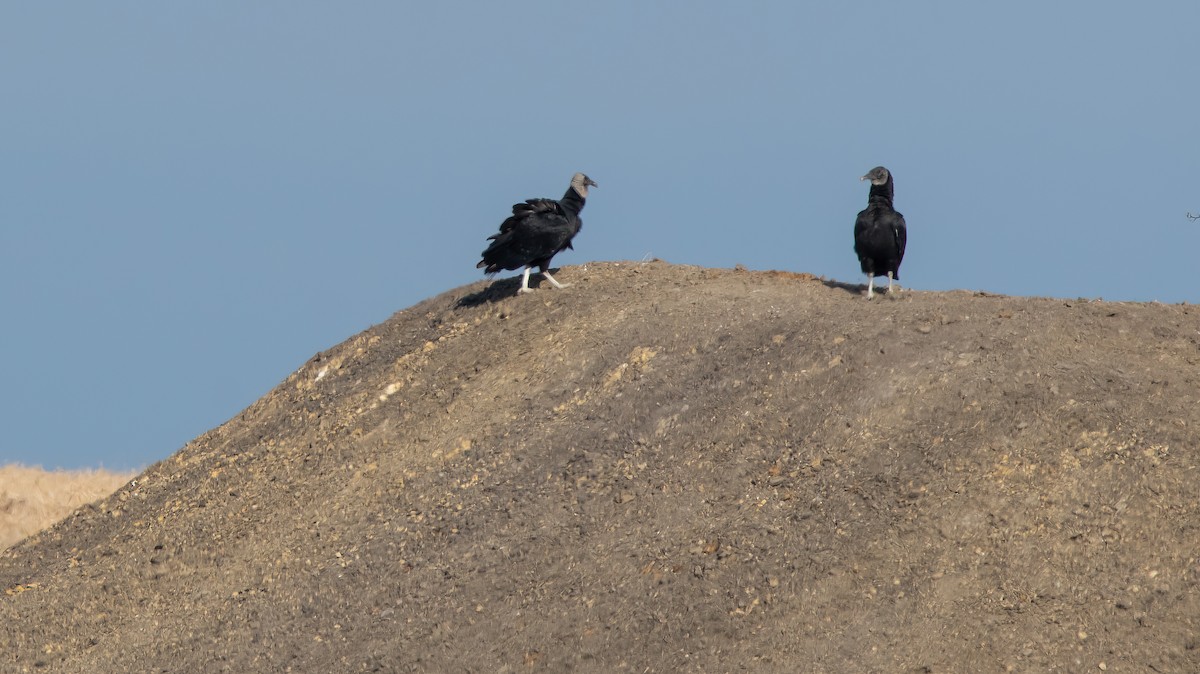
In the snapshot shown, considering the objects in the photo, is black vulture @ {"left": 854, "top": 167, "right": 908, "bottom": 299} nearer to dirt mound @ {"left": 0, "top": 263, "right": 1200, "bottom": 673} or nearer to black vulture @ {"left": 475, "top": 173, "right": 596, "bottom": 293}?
dirt mound @ {"left": 0, "top": 263, "right": 1200, "bottom": 673}

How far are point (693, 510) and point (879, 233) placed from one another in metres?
4.95

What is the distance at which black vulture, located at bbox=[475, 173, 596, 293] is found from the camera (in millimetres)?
17281

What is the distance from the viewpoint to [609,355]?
1593 centimetres

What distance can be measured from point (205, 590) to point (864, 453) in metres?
7.18

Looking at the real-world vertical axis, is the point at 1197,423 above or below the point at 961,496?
above

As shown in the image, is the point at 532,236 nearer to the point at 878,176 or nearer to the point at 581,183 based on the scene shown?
the point at 581,183

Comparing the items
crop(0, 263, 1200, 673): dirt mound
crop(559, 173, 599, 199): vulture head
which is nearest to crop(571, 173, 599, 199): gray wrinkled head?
crop(559, 173, 599, 199): vulture head

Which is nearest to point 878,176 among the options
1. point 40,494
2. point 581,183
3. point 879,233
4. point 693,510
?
point 879,233

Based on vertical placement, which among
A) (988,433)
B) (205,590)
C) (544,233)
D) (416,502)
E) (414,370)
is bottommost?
(205,590)

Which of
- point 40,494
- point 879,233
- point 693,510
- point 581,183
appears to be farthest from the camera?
point 40,494

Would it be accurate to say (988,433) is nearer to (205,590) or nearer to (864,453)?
(864,453)

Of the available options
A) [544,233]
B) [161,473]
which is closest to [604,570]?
[544,233]

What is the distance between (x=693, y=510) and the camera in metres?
13.3

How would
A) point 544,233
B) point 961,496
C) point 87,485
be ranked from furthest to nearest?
point 87,485
point 544,233
point 961,496
